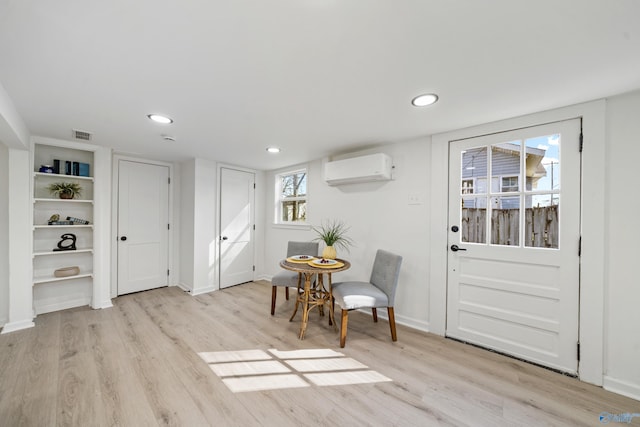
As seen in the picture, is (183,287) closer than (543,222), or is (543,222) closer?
(543,222)

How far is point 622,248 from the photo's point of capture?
1744 millimetres

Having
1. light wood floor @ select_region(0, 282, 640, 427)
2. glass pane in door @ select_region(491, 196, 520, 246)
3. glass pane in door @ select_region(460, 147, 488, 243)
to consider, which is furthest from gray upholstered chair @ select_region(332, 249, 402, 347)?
glass pane in door @ select_region(491, 196, 520, 246)

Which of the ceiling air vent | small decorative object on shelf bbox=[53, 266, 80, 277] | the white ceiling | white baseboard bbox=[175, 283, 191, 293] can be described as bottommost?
white baseboard bbox=[175, 283, 191, 293]

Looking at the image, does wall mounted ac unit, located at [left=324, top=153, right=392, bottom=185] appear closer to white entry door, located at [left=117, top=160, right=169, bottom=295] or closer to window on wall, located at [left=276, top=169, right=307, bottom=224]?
window on wall, located at [left=276, top=169, right=307, bottom=224]

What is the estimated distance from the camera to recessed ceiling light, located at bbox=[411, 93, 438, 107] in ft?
5.89

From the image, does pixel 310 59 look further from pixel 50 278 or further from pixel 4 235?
pixel 50 278

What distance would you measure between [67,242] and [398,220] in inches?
166

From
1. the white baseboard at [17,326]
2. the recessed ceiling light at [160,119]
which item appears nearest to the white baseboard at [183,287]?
the white baseboard at [17,326]

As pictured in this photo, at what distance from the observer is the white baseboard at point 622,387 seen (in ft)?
5.53

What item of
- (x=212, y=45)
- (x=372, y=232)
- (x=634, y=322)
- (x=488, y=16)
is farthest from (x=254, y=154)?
(x=634, y=322)

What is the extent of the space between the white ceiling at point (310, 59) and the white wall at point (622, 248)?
0.24 meters

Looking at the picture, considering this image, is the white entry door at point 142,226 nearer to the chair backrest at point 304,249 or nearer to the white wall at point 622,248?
the chair backrest at point 304,249

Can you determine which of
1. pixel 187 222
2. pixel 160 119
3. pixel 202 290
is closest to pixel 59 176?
pixel 187 222

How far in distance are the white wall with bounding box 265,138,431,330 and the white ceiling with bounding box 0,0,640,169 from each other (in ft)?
2.01
